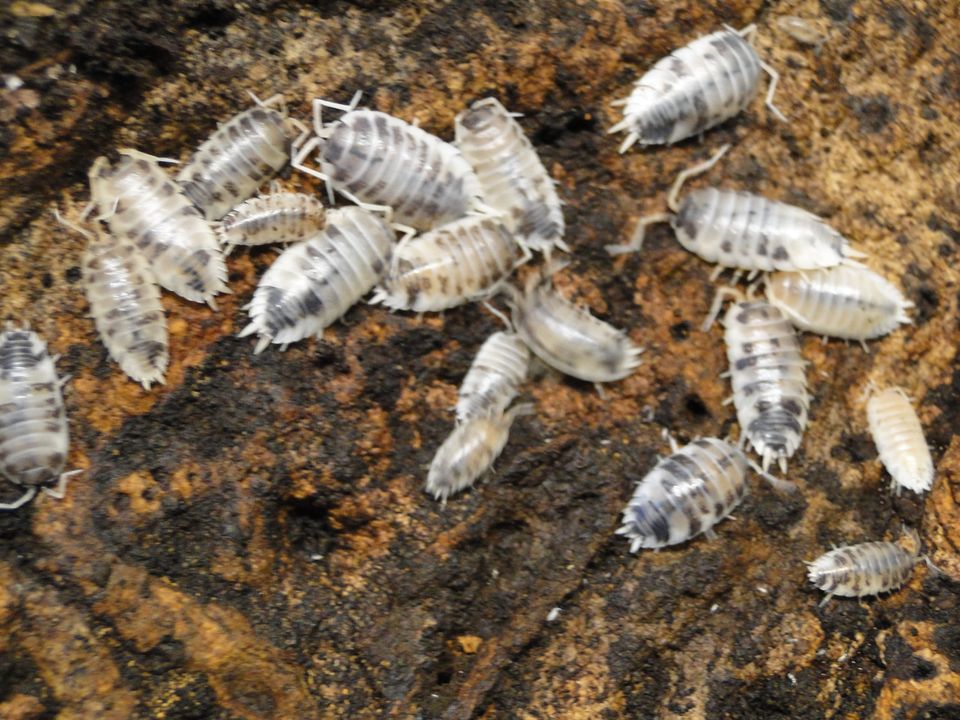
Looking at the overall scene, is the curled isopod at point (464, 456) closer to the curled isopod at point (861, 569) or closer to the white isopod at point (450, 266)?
the white isopod at point (450, 266)

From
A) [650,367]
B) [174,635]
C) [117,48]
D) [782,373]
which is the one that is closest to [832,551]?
[782,373]

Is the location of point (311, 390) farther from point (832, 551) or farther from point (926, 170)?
point (926, 170)

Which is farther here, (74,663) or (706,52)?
(706,52)

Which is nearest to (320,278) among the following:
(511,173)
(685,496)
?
(511,173)

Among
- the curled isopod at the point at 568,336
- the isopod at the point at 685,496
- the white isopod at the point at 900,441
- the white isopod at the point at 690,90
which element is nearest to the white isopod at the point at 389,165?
the curled isopod at the point at 568,336

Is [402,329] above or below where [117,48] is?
below

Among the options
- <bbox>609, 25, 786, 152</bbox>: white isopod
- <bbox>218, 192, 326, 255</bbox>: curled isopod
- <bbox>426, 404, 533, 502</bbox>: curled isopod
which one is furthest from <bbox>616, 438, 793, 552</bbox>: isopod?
<bbox>218, 192, 326, 255</bbox>: curled isopod

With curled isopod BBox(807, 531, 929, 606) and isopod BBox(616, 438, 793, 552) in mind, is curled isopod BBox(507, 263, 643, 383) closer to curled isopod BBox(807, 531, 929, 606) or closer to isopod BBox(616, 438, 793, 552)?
isopod BBox(616, 438, 793, 552)
